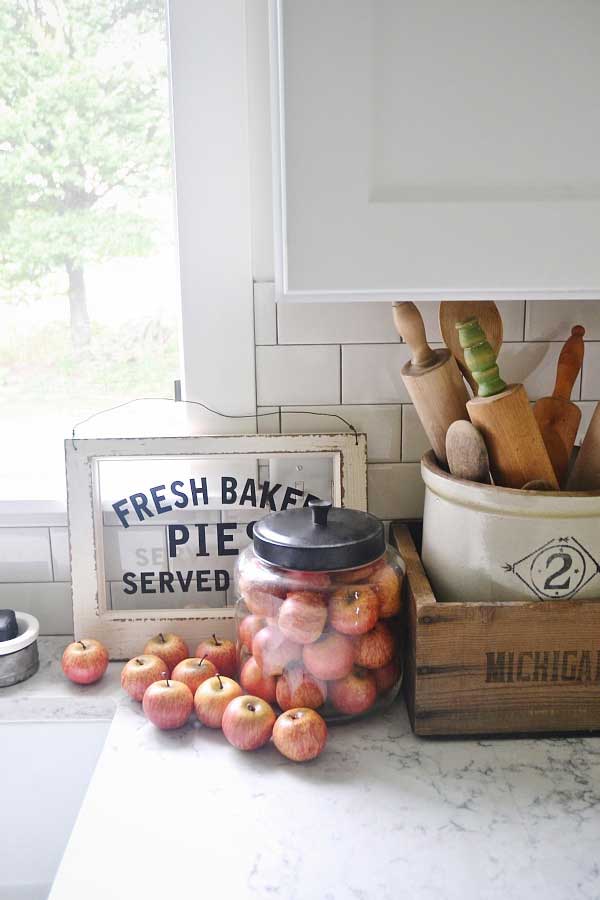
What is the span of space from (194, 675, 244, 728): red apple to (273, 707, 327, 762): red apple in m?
0.08

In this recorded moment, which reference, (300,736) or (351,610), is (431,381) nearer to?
(351,610)

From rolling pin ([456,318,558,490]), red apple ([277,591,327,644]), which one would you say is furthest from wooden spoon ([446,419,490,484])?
red apple ([277,591,327,644])

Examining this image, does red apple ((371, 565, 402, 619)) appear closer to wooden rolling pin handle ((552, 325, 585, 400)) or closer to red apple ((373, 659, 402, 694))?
red apple ((373, 659, 402, 694))

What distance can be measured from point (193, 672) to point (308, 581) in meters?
0.20

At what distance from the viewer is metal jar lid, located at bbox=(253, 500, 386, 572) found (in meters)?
0.85

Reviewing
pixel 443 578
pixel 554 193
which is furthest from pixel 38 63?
pixel 443 578

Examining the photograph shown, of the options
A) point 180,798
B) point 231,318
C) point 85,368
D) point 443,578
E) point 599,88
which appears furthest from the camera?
point 85,368

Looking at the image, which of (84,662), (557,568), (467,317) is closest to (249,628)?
(84,662)

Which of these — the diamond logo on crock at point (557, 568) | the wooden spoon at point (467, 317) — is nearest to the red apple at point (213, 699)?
the diamond logo on crock at point (557, 568)

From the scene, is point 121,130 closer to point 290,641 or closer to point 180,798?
point 290,641

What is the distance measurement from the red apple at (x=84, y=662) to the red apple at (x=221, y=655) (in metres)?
0.13

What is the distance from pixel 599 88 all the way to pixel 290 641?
64cm

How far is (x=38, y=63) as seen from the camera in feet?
3.55

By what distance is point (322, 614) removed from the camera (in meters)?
0.86
